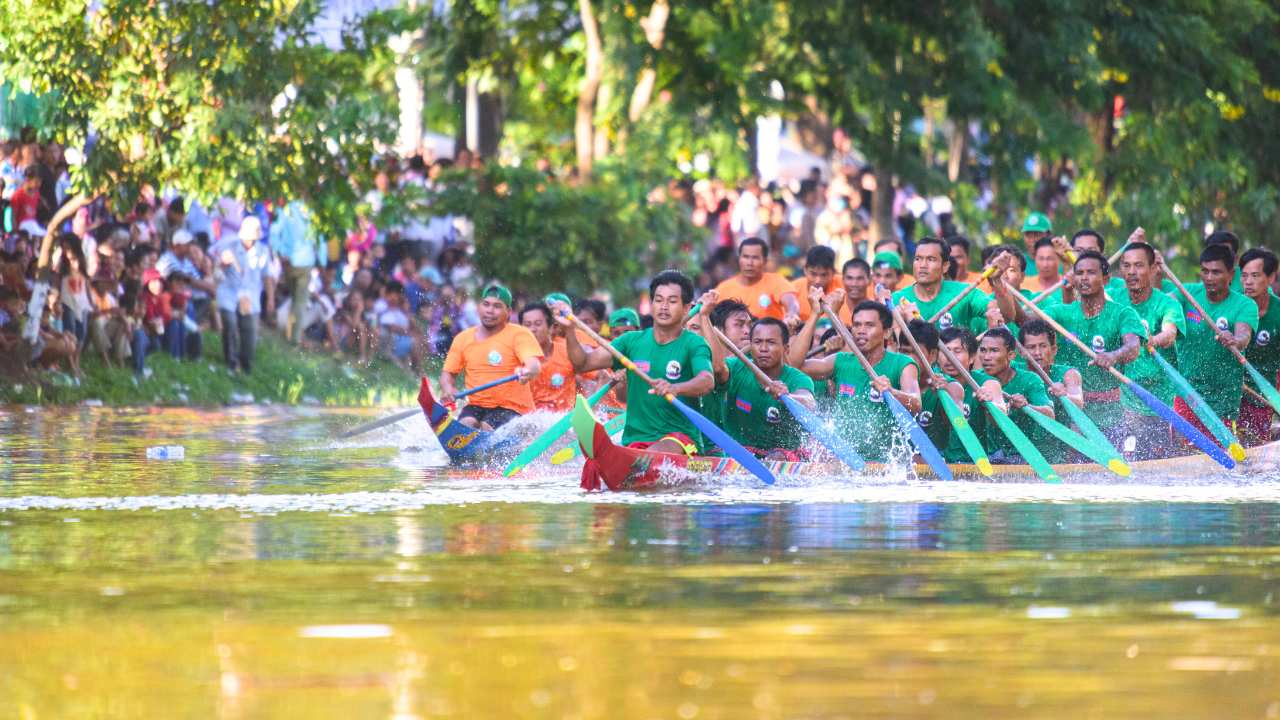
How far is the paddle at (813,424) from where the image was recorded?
538 inches

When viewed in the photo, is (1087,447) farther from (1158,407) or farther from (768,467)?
(768,467)

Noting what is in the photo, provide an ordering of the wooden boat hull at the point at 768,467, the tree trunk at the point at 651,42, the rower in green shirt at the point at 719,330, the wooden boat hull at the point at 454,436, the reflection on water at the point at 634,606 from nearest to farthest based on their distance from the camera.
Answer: the reflection on water at the point at 634,606
the wooden boat hull at the point at 768,467
the rower in green shirt at the point at 719,330
the wooden boat hull at the point at 454,436
the tree trunk at the point at 651,42

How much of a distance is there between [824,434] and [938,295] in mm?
2303

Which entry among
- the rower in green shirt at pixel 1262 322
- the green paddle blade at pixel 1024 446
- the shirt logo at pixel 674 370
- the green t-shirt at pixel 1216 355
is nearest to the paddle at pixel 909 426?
the green paddle blade at pixel 1024 446

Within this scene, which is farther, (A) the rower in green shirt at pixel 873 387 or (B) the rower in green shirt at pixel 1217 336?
(B) the rower in green shirt at pixel 1217 336

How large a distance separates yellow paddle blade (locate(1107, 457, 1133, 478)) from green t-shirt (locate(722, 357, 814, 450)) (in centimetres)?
180

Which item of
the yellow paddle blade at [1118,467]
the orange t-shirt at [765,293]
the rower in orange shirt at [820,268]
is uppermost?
the rower in orange shirt at [820,268]

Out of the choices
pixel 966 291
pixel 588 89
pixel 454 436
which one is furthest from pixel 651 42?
pixel 454 436

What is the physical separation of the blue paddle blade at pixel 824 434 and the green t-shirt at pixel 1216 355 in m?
3.04

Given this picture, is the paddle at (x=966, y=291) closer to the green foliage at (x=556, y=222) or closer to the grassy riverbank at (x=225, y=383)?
the grassy riverbank at (x=225, y=383)

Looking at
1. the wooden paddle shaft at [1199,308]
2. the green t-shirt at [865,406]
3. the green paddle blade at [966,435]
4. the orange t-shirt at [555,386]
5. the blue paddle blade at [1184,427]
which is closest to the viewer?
the green paddle blade at [966,435]

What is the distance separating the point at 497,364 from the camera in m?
16.2

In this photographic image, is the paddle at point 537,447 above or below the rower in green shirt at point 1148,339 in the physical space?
below

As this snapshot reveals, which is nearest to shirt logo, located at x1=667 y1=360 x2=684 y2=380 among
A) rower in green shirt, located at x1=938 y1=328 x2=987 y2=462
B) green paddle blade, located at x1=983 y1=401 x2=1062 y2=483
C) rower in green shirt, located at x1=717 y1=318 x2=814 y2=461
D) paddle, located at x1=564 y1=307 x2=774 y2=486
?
paddle, located at x1=564 y1=307 x2=774 y2=486
